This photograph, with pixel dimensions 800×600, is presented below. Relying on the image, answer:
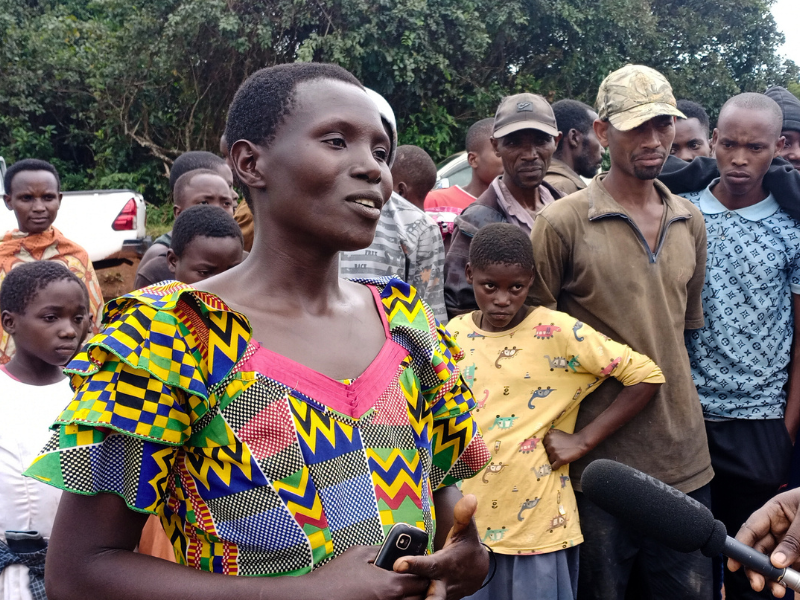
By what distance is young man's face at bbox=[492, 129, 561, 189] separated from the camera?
14.3 feet

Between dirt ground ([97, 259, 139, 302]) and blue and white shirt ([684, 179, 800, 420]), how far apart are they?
674cm

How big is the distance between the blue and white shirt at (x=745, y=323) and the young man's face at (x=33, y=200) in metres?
3.95

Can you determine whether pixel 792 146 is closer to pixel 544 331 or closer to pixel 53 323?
pixel 544 331

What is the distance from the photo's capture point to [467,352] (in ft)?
11.4

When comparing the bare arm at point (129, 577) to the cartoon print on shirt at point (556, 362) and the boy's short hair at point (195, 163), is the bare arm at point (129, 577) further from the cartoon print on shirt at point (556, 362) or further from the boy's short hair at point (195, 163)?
the boy's short hair at point (195, 163)

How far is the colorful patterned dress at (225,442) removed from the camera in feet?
4.52

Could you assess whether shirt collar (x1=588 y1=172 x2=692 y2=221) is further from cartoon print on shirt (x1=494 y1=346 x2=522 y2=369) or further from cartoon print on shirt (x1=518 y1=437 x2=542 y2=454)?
cartoon print on shirt (x1=518 y1=437 x2=542 y2=454)

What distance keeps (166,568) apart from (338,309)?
0.63 m

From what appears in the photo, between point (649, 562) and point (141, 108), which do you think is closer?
point (649, 562)

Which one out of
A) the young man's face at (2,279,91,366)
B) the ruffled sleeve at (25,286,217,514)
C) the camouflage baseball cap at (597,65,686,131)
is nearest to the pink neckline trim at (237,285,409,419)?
the ruffled sleeve at (25,286,217,514)

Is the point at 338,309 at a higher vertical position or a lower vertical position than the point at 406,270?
higher

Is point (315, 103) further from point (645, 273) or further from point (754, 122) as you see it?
point (754, 122)

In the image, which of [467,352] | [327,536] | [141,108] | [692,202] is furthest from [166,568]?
[141,108]

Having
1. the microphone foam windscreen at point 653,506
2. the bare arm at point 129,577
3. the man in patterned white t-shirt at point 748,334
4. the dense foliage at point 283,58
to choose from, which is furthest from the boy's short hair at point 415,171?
the dense foliage at point 283,58
